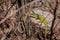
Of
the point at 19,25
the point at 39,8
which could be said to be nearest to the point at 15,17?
the point at 19,25

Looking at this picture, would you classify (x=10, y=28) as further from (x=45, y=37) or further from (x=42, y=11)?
(x=42, y=11)

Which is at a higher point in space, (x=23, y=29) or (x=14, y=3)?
(x=14, y=3)

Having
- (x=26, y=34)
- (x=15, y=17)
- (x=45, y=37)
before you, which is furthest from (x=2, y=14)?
(x=45, y=37)

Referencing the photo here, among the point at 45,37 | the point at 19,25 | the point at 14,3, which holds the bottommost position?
the point at 45,37

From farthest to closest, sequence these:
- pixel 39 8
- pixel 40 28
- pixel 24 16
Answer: pixel 39 8 → pixel 40 28 → pixel 24 16

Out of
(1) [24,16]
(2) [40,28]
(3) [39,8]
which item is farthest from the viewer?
(3) [39,8]

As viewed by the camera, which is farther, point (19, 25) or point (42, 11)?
point (42, 11)

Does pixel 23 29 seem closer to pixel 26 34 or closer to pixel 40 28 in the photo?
pixel 26 34

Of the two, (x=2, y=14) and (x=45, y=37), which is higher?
(x=2, y=14)
